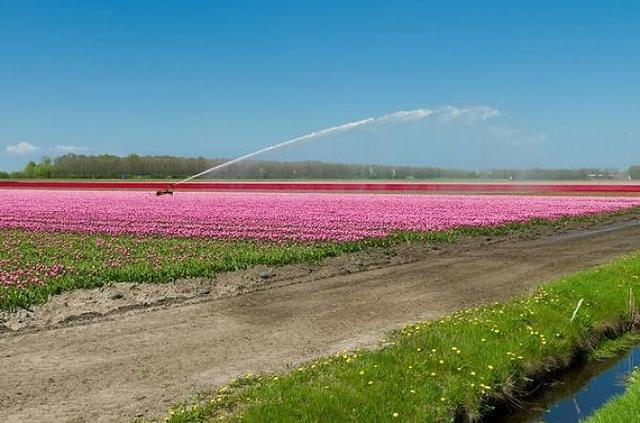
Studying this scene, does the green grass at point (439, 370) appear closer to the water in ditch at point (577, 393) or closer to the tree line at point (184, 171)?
the water in ditch at point (577, 393)

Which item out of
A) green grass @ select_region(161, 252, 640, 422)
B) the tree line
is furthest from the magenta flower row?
the tree line

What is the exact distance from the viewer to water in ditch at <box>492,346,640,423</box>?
29.1ft

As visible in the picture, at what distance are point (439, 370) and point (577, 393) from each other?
2439mm

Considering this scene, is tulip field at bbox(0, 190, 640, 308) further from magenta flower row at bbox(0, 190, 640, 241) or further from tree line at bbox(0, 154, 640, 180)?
tree line at bbox(0, 154, 640, 180)

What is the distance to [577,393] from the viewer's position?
Result: 9.70 meters

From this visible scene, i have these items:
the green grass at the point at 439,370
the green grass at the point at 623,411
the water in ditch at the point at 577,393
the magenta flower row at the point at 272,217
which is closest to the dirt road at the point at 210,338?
the green grass at the point at 439,370

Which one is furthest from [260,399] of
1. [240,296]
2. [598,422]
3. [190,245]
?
[190,245]

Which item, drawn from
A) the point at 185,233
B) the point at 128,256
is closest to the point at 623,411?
the point at 128,256

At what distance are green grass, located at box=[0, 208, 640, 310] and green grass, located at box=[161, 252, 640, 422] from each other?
7.30m

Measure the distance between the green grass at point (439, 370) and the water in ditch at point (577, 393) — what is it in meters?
0.24

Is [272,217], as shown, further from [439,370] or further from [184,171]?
[184,171]

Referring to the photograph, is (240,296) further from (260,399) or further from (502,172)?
(502,172)

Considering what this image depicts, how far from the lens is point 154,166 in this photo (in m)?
141

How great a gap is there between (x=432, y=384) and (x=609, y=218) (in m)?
31.6
